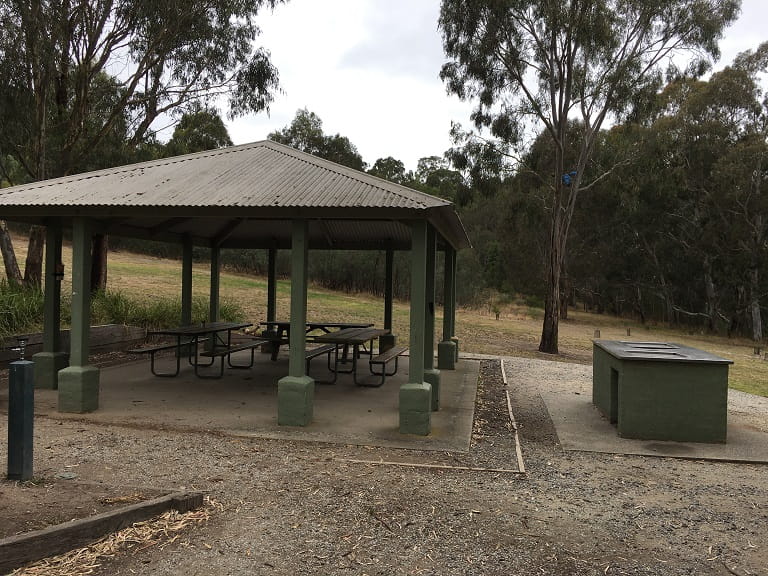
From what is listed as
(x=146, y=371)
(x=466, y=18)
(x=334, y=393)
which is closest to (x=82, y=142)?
(x=146, y=371)

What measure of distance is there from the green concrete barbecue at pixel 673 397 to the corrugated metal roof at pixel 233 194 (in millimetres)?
2621

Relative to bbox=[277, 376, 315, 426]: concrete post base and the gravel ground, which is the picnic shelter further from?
the gravel ground

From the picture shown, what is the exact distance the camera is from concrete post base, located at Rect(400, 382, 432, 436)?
19.5ft

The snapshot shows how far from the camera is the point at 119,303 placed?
12.2 metres

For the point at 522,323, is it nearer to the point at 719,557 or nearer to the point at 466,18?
the point at 466,18

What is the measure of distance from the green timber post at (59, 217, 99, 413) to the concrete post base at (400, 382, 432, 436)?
341cm

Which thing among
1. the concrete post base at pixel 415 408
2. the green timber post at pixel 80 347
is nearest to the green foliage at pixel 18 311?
the green timber post at pixel 80 347

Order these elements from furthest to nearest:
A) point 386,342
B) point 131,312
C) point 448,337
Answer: point 131,312
point 386,342
point 448,337

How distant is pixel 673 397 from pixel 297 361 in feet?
12.8

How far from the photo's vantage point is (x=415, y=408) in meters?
5.96

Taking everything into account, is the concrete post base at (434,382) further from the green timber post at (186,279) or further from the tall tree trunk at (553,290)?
the tall tree trunk at (553,290)

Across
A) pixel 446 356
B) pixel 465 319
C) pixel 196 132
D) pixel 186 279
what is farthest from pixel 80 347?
pixel 465 319

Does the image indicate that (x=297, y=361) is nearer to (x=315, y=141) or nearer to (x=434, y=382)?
(x=434, y=382)

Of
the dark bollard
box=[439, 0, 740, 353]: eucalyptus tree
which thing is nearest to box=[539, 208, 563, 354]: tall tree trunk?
box=[439, 0, 740, 353]: eucalyptus tree
